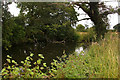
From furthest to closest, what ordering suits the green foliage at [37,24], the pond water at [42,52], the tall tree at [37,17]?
the tall tree at [37,17] → the green foliage at [37,24] → the pond water at [42,52]

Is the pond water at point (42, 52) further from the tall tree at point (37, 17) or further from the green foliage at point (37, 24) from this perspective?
the tall tree at point (37, 17)

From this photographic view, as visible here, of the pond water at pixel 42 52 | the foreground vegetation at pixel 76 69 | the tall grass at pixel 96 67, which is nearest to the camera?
the foreground vegetation at pixel 76 69

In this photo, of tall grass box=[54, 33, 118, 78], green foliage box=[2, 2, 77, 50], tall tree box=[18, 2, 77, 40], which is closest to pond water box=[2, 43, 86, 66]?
green foliage box=[2, 2, 77, 50]

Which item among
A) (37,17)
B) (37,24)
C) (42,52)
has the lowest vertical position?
(42,52)

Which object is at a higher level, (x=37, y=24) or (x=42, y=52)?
(x=37, y=24)

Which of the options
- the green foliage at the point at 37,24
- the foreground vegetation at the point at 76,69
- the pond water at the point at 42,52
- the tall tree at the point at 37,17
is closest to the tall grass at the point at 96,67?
the foreground vegetation at the point at 76,69

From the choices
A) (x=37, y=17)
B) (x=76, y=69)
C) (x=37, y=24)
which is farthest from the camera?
(x=37, y=17)

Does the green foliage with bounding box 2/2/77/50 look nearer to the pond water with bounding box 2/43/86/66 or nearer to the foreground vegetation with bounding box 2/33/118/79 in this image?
the pond water with bounding box 2/43/86/66

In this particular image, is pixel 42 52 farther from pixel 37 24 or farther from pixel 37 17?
pixel 37 17

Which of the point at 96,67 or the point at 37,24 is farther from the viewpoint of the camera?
the point at 37,24

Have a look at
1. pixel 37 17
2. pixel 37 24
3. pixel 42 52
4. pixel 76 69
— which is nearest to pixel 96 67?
pixel 76 69

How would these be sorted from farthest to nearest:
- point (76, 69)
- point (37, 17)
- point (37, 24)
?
point (37, 17), point (37, 24), point (76, 69)

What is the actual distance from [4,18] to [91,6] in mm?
5323

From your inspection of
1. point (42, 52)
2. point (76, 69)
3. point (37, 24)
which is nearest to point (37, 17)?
point (37, 24)
